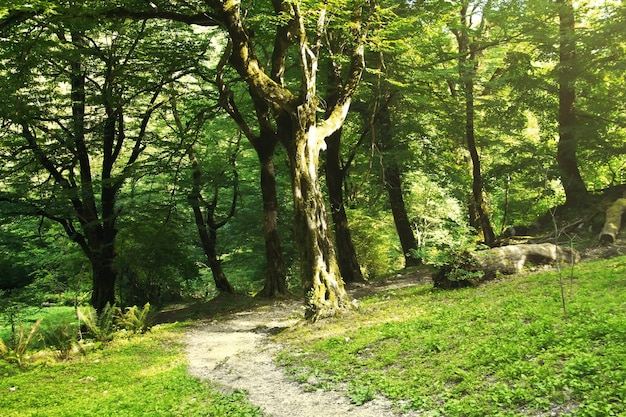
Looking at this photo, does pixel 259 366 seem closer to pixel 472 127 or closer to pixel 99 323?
pixel 99 323

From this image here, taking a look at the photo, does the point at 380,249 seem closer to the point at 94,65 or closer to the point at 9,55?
the point at 94,65

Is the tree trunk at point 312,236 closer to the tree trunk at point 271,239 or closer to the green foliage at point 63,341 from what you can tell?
the green foliage at point 63,341

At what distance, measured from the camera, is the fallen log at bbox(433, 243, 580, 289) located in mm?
9562

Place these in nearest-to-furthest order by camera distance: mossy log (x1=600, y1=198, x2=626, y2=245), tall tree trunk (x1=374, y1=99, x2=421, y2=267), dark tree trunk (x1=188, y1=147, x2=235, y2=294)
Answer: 1. mossy log (x1=600, y1=198, x2=626, y2=245)
2. tall tree trunk (x1=374, y1=99, x2=421, y2=267)
3. dark tree trunk (x1=188, y1=147, x2=235, y2=294)

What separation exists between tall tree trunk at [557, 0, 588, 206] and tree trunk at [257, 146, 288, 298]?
8.97 m

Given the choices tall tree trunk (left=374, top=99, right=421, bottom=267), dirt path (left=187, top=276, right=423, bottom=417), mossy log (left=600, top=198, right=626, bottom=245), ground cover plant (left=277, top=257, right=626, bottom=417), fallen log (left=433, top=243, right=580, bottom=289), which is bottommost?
dirt path (left=187, top=276, right=423, bottom=417)

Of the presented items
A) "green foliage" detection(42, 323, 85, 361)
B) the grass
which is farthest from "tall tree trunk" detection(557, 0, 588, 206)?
"green foliage" detection(42, 323, 85, 361)

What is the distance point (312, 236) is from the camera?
866cm

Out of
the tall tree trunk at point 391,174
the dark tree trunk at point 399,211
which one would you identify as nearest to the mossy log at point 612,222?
the tall tree trunk at point 391,174

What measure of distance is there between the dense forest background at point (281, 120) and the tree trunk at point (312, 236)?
0.03m

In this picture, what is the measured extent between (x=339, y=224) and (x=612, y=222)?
736cm

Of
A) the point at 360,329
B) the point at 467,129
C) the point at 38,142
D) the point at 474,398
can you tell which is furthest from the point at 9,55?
the point at 467,129

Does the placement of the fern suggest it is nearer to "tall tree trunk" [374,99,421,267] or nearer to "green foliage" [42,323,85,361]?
"green foliage" [42,323,85,361]

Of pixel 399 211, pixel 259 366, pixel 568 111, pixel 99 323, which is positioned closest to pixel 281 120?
pixel 259 366
